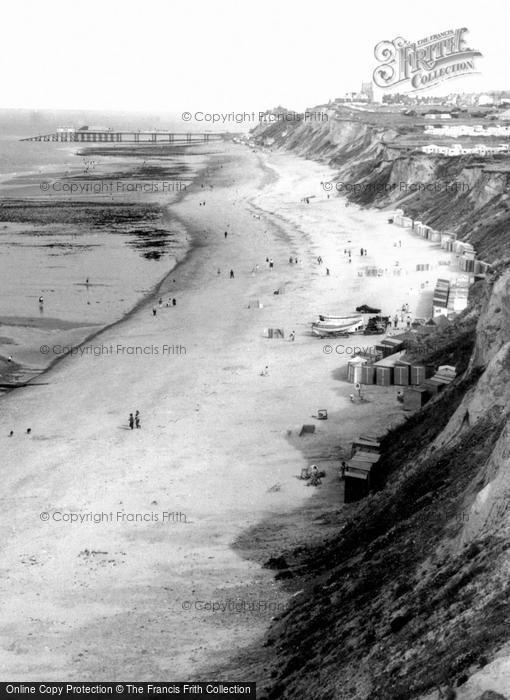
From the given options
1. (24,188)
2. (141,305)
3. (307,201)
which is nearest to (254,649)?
(141,305)

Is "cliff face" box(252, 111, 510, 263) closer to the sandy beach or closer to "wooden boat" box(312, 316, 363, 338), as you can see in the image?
the sandy beach

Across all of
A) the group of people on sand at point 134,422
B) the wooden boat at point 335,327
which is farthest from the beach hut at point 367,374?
the group of people on sand at point 134,422

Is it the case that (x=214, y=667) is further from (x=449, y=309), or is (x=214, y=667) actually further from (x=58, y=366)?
(x=449, y=309)

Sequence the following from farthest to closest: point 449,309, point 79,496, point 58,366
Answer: point 449,309, point 58,366, point 79,496

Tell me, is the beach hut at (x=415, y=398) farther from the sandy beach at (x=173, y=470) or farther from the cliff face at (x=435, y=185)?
the cliff face at (x=435, y=185)

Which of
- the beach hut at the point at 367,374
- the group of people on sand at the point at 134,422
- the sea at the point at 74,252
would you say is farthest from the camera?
the sea at the point at 74,252

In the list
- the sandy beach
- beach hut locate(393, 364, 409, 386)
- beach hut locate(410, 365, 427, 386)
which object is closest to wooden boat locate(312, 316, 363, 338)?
the sandy beach
